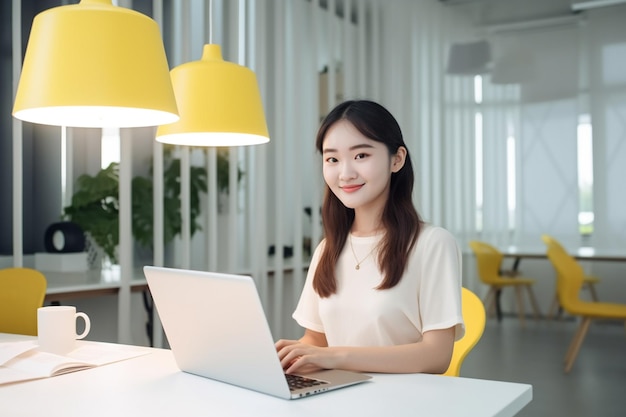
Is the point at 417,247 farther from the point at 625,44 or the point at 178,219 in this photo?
the point at 625,44

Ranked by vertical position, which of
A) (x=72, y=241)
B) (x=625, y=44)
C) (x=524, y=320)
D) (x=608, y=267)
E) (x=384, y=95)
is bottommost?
(x=524, y=320)

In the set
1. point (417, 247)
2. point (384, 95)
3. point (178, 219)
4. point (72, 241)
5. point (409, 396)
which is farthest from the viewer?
point (384, 95)

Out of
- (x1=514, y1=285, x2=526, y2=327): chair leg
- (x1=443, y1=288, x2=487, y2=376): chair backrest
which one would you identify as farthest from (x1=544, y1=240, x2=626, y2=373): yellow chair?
(x1=443, y1=288, x2=487, y2=376): chair backrest

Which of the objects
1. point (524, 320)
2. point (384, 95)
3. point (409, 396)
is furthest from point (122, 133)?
point (524, 320)

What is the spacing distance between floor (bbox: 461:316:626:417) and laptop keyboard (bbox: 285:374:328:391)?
2618mm

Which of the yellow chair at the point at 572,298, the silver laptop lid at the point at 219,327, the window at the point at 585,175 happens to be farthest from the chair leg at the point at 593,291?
the silver laptop lid at the point at 219,327

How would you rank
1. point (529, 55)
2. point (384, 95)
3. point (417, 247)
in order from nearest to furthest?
1. point (417, 247)
2. point (384, 95)
3. point (529, 55)

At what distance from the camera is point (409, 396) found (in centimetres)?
135

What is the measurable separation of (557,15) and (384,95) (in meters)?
2.66

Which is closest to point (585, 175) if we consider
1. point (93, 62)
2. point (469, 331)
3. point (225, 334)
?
point (469, 331)

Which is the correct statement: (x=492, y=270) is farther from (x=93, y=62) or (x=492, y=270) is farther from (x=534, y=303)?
(x=93, y=62)

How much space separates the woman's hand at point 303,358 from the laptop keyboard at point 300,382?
0.03 metres

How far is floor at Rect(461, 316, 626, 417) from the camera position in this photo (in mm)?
3926

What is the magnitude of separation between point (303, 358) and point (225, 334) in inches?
7.8
